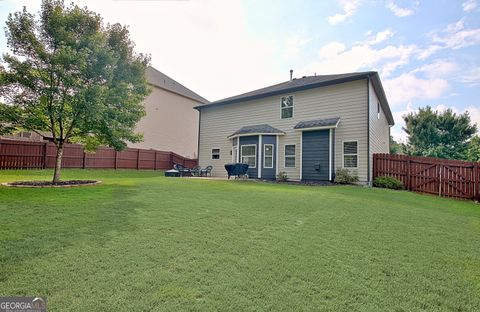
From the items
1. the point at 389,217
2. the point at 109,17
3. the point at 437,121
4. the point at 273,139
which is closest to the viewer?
the point at 389,217

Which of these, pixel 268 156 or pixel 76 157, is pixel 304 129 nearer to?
pixel 268 156

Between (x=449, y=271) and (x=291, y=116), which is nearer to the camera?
(x=449, y=271)

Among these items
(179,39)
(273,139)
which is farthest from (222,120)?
(179,39)

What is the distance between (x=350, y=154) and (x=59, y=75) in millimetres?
12469

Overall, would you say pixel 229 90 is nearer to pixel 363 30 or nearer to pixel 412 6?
pixel 363 30

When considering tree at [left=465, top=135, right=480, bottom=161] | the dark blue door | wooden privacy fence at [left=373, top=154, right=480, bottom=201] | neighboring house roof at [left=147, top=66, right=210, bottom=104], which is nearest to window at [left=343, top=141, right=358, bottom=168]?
the dark blue door

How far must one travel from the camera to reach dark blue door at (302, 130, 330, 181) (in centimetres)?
1275

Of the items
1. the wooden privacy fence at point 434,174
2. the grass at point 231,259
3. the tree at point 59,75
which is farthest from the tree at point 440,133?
the tree at point 59,75

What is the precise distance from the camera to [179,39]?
11.6 m

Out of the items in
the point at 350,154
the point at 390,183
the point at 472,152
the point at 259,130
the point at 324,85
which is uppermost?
A: the point at 324,85

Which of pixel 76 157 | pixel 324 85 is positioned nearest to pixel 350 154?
pixel 324 85

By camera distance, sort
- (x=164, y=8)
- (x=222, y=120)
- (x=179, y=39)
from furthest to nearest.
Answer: (x=222, y=120)
(x=179, y=39)
(x=164, y=8)

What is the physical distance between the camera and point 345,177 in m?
11.9

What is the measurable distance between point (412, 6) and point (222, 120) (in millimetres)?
11722
